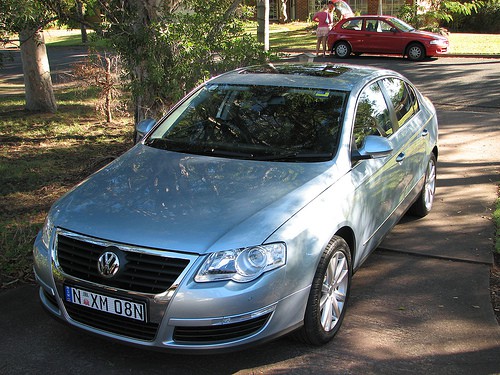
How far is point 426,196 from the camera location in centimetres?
603

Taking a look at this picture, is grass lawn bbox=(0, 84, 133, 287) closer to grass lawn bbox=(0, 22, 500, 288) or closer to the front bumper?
grass lawn bbox=(0, 22, 500, 288)

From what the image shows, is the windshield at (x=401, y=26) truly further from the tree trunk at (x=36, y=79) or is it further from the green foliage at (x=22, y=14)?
the green foliage at (x=22, y=14)

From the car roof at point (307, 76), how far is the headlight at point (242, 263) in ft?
6.40

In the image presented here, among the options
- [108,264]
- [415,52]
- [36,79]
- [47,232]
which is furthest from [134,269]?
[415,52]

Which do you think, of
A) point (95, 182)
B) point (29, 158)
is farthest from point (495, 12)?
point (95, 182)

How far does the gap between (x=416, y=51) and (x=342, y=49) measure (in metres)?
2.71

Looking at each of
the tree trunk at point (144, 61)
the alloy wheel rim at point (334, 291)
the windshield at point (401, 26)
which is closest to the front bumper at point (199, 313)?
the alloy wheel rim at point (334, 291)

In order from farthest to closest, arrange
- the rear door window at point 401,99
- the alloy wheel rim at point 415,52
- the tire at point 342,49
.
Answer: the tire at point 342,49 < the alloy wheel rim at point 415,52 < the rear door window at point 401,99

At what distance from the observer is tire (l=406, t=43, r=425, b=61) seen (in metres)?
19.0

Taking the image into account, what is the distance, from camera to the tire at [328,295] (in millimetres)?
3451

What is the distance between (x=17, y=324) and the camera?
4039mm

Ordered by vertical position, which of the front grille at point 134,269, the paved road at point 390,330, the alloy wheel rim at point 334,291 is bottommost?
the paved road at point 390,330

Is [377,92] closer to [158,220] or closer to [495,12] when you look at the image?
[158,220]

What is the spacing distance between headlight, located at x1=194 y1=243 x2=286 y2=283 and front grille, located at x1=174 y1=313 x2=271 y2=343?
26cm
